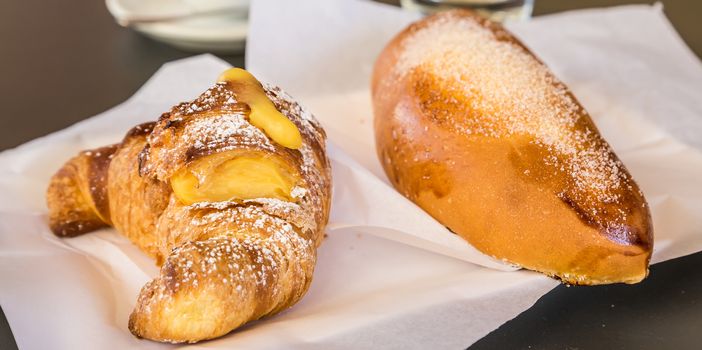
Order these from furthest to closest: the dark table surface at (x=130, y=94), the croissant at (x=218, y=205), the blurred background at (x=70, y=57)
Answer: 1. the blurred background at (x=70, y=57)
2. the dark table surface at (x=130, y=94)
3. the croissant at (x=218, y=205)

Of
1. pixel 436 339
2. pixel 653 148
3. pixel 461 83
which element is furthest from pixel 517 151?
pixel 653 148

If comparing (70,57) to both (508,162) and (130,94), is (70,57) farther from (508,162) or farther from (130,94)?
(508,162)

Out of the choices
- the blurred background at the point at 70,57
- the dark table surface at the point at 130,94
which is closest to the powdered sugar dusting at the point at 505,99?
the dark table surface at the point at 130,94

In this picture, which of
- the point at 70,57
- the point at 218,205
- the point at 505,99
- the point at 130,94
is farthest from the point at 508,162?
the point at 70,57

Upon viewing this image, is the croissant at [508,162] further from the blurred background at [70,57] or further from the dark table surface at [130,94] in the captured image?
the blurred background at [70,57]

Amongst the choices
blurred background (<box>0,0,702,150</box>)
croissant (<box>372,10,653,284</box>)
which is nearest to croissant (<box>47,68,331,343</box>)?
croissant (<box>372,10,653,284</box>)
